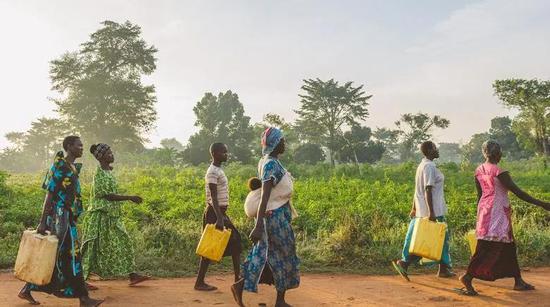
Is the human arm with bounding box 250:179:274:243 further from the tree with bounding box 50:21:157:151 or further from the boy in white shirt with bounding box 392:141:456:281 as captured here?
the tree with bounding box 50:21:157:151

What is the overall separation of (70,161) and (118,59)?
37730 millimetres

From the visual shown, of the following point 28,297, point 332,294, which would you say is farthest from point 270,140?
point 28,297

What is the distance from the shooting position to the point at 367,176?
19.8 m

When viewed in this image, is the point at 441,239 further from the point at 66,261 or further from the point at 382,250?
the point at 66,261

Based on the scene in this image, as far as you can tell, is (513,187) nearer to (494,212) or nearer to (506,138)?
(494,212)

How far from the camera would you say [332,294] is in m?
5.25

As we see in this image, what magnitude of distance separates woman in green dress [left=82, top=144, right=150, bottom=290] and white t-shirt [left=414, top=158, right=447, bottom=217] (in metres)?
3.41

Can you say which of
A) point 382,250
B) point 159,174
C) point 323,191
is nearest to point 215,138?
point 159,174

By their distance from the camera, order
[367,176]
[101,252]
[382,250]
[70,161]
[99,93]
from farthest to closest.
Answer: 1. [99,93]
2. [367,176]
3. [382,250]
4. [101,252]
5. [70,161]

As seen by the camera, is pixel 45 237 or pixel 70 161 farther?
pixel 70 161

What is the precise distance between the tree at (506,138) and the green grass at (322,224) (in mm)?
34682

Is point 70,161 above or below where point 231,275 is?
above

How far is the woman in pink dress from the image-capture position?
16.2ft

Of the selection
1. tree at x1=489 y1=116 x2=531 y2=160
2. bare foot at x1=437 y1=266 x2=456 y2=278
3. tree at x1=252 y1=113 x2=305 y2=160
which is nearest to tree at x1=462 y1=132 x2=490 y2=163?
tree at x1=489 y1=116 x2=531 y2=160
